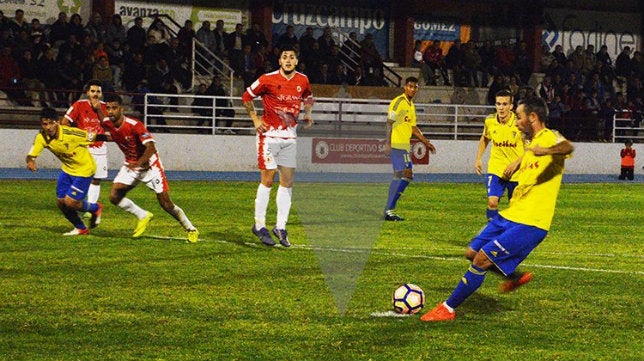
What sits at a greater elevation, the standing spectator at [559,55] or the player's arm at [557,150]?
the standing spectator at [559,55]

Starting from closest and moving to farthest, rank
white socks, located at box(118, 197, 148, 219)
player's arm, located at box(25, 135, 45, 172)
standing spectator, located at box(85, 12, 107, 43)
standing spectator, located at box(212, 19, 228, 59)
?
white socks, located at box(118, 197, 148, 219), player's arm, located at box(25, 135, 45, 172), standing spectator, located at box(85, 12, 107, 43), standing spectator, located at box(212, 19, 228, 59)

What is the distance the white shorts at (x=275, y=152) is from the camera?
1259 cm

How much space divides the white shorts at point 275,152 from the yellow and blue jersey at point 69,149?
2617mm

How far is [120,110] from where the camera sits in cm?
1274

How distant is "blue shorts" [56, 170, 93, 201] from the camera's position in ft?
44.1

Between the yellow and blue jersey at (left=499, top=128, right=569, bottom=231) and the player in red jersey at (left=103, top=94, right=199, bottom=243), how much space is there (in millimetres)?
5627

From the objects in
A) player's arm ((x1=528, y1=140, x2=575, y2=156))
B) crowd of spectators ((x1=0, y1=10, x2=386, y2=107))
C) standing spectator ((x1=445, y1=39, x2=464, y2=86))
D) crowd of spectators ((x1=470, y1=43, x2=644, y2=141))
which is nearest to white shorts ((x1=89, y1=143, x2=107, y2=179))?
crowd of spectators ((x1=0, y1=10, x2=386, y2=107))

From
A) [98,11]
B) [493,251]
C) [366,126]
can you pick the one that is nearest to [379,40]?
[366,126]

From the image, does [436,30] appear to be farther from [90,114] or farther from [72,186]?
[72,186]

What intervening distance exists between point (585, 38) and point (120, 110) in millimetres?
34922

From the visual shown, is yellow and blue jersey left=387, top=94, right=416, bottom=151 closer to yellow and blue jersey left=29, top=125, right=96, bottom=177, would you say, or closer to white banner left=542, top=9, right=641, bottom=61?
yellow and blue jersey left=29, top=125, right=96, bottom=177

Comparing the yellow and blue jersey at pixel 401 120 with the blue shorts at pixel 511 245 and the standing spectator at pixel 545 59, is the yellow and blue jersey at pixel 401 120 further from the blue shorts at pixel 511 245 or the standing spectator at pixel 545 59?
the standing spectator at pixel 545 59

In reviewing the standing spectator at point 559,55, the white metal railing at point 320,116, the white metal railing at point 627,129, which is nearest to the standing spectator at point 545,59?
the standing spectator at point 559,55

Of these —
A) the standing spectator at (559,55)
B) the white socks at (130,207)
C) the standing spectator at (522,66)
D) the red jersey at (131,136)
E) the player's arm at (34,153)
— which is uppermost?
the standing spectator at (559,55)
